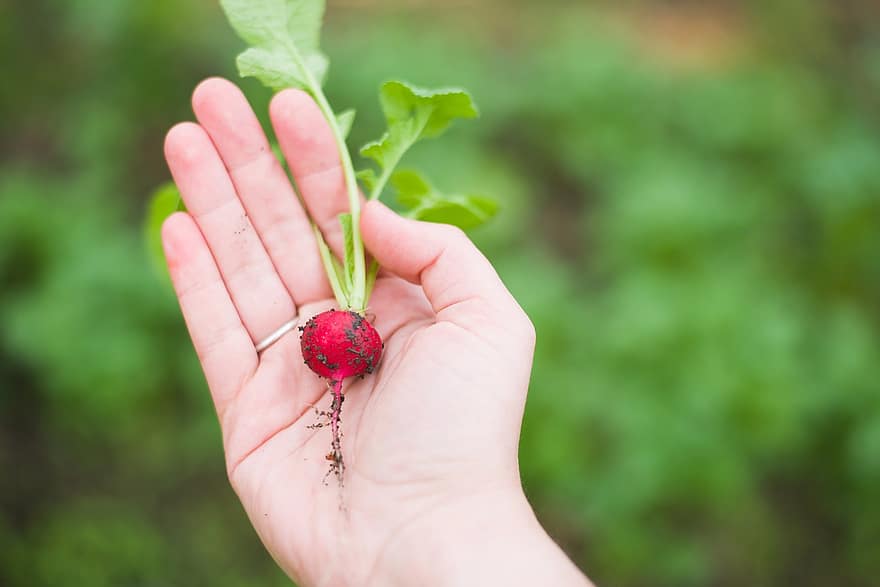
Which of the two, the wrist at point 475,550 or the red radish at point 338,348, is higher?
the red radish at point 338,348

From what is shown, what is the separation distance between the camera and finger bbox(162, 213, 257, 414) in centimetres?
230

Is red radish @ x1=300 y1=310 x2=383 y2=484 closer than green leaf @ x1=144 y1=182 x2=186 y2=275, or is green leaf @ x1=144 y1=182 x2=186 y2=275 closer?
red radish @ x1=300 y1=310 x2=383 y2=484

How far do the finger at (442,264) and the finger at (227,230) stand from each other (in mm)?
450

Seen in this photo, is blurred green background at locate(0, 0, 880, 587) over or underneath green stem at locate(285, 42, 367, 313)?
underneath

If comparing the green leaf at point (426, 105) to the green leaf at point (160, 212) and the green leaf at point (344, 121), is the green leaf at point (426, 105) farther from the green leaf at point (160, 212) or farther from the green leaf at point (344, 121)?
the green leaf at point (160, 212)

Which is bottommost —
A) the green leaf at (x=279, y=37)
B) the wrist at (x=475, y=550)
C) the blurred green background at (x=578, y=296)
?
the blurred green background at (x=578, y=296)

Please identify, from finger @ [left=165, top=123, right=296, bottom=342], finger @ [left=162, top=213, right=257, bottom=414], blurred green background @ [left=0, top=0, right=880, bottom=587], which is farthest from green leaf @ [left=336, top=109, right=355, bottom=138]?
blurred green background @ [left=0, top=0, right=880, bottom=587]

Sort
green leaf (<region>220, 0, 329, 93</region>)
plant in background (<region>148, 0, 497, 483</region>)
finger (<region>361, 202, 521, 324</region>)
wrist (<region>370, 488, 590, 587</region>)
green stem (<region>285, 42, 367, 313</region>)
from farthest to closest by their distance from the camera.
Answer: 1. green leaf (<region>220, 0, 329, 93</region>)
2. green stem (<region>285, 42, 367, 313</region>)
3. plant in background (<region>148, 0, 497, 483</region>)
4. finger (<region>361, 202, 521, 324</region>)
5. wrist (<region>370, 488, 590, 587</region>)

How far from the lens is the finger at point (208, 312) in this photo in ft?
7.54

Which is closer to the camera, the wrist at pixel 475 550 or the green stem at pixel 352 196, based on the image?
the wrist at pixel 475 550

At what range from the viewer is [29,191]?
4.18 metres

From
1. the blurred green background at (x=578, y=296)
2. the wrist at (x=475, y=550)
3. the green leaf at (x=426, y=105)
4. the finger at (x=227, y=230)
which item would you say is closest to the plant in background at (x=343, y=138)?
the green leaf at (x=426, y=105)

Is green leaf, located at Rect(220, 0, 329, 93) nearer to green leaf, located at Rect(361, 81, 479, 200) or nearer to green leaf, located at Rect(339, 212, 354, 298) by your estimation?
green leaf, located at Rect(361, 81, 479, 200)

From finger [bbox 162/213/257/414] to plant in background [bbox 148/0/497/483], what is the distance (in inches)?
8.8
